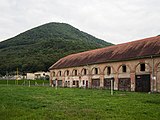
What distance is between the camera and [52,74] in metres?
58.0

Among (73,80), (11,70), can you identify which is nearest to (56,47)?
(11,70)

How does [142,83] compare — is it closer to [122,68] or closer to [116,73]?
[122,68]

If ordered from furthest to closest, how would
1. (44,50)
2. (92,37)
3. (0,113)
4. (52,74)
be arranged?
Answer: (92,37) → (44,50) → (52,74) → (0,113)

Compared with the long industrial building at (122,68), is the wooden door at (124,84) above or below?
below

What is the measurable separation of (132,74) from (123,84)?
2.40m

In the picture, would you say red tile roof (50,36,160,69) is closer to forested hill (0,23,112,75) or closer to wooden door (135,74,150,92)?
wooden door (135,74,150,92)

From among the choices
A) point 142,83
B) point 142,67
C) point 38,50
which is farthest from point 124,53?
point 38,50

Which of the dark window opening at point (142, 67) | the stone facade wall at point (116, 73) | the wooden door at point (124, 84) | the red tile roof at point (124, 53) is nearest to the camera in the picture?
the stone facade wall at point (116, 73)

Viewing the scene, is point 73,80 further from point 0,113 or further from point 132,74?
point 0,113

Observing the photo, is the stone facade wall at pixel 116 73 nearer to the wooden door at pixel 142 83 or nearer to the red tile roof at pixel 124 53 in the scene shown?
the wooden door at pixel 142 83

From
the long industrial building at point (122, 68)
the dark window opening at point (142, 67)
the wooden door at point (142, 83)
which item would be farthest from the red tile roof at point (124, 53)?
the wooden door at point (142, 83)

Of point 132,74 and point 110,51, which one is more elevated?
point 110,51

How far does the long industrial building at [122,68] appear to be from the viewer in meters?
31.8

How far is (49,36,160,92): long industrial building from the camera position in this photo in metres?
31.8
